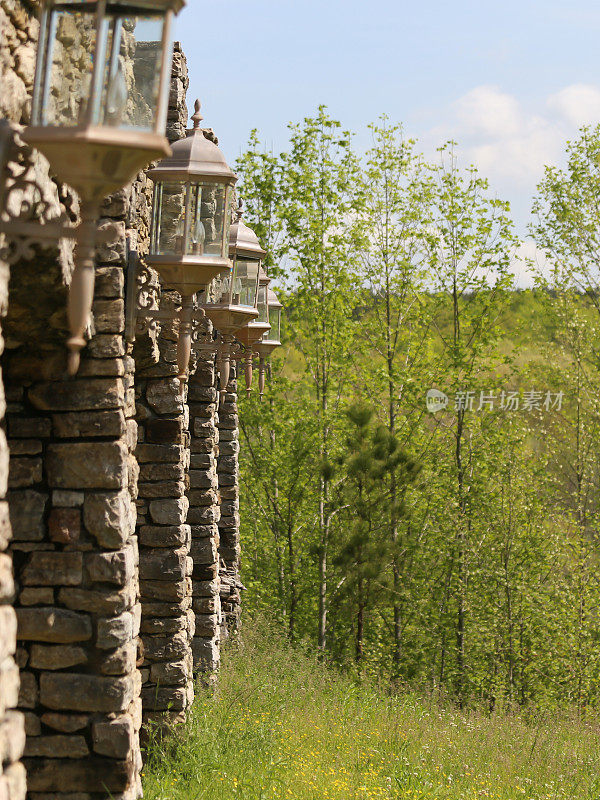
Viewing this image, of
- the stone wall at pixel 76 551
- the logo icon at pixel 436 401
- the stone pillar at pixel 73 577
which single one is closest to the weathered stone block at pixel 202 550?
the stone wall at pixel 76 551

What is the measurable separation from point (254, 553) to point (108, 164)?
1891cm

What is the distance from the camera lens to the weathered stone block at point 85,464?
4.80m

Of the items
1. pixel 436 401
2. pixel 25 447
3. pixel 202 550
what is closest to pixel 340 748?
pixel 202 550

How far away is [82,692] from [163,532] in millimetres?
2449

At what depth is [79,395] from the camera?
15.9ft

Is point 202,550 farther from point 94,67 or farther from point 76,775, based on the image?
point 94,67

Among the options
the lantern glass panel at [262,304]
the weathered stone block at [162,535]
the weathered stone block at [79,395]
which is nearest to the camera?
the weathered stone block at [79,395]

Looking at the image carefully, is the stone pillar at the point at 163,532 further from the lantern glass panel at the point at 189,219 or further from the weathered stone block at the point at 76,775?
the weathered stone block at the point at 76,775

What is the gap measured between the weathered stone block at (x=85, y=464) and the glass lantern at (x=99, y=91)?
2.19 metres

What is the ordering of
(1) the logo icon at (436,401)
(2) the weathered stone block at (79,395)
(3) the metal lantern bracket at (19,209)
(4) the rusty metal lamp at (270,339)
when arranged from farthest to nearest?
(1) the logo icon at (436,401)
(4) the rusty metal lamp at (270,339)
(2) the weathered stone block at (79,395)
(3) the metal lantern bracket at (19,209)

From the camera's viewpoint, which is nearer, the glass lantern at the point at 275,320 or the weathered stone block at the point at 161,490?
the weathered stone block at the point at 161,490

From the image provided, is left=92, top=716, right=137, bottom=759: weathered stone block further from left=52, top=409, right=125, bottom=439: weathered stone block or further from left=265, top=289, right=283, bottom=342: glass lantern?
left=265, top=289, right=283, bottom=342: glass lantern

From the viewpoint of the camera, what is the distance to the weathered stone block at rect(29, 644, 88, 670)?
15.7ft

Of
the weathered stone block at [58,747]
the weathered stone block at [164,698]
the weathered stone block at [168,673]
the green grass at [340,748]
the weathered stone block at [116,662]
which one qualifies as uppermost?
the weathered stone block at [116,662]
